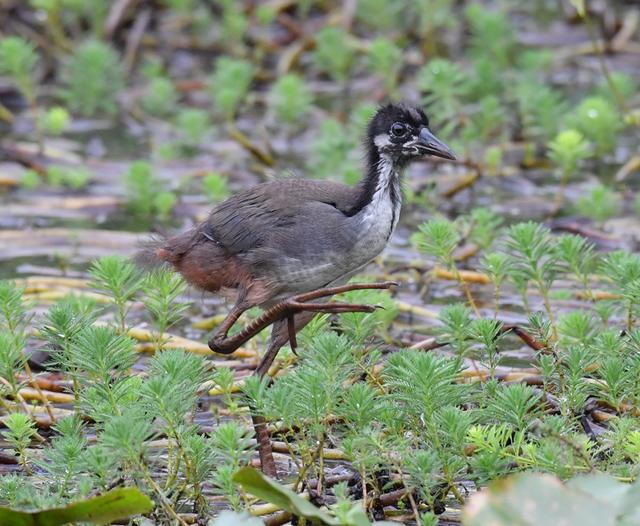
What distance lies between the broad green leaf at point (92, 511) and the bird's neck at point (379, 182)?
187cm

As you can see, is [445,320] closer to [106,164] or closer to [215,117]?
[106,164]

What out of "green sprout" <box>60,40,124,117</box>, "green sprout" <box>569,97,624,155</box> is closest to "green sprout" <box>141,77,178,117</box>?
"green sprout" <box>60,40,124,117</box>

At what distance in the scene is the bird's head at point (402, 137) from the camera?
221 inches

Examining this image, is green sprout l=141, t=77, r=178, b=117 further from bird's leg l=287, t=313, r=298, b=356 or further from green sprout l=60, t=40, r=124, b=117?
bird's leg l=287, t=313, r=298, b=356

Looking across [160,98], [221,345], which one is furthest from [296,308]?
[160,98]

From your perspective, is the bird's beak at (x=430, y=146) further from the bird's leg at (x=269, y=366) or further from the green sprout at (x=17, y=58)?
the green sprout at (x=17, y=58)

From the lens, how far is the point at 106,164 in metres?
8.85

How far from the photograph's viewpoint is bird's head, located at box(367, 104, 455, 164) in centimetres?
561

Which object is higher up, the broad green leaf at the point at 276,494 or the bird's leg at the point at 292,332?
the bird's leg at the point at 292,332

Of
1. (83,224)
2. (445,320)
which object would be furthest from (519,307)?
(83,224)

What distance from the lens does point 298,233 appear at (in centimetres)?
530

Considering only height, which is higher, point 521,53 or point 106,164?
point 521,53

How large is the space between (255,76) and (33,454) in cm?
584

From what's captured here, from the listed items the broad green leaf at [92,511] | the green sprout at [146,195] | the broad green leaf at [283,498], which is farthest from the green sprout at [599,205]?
the broad green leaf at [92,511]
